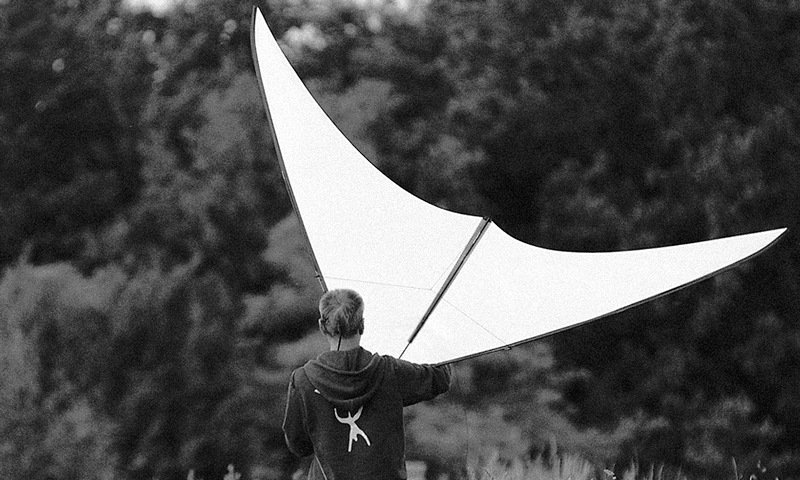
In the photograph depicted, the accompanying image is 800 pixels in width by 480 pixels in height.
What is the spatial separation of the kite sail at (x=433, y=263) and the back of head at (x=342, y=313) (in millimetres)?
521

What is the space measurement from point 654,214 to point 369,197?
9838mm

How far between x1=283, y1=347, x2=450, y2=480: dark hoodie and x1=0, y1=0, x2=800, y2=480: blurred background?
8.94m

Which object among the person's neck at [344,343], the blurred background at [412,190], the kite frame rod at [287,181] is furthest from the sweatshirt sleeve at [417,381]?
the blurred background at [412,190]

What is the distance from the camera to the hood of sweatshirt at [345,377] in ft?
9.66

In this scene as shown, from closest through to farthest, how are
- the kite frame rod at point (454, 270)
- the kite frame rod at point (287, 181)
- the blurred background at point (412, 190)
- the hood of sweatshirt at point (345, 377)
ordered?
the hood of sweatshirt at point (345, 377), the kite frame rod at point (454, 270), the kite frame rod at point (287, 181), the blurred background at point (412, 190)

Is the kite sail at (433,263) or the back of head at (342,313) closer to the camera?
the back of head at (342,313)

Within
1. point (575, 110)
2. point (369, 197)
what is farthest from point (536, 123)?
point (369, 197)

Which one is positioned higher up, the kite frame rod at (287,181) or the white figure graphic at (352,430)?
the kite frame rod at (287,181)

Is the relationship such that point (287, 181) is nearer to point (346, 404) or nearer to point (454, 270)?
point (454, 270)

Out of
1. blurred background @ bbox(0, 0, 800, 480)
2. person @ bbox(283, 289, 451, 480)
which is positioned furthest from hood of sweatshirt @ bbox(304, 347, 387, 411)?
blurred background @ bbox(0, 0, 800, 480)

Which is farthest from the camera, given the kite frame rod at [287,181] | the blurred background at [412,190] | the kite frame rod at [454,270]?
the blurred background at [412,190]

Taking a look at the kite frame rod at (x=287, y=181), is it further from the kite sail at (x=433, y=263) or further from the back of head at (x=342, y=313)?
the back of head at (x=342, y=313)

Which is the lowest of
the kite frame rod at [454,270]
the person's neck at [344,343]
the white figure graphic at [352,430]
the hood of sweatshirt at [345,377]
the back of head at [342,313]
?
the white figure graphic at [352,430]

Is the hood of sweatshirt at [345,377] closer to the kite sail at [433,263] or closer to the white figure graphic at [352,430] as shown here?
the white figure graphic at [352,430]
